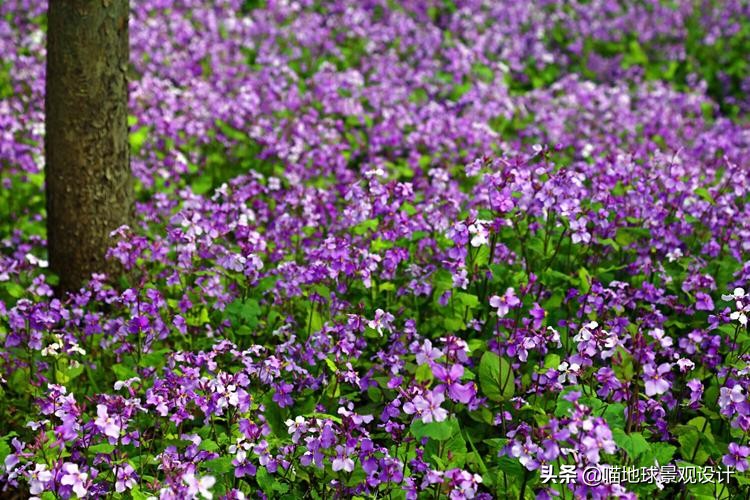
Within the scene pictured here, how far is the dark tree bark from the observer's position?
16.1ft

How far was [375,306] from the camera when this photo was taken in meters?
4.82

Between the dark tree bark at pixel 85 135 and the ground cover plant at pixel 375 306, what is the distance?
21 cm

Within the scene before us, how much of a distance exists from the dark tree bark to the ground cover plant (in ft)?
0.69

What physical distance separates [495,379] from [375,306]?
1309mm

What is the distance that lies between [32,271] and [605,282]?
3.88 m

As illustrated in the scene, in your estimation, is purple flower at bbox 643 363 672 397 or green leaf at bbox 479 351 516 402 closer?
purple flower at bbox 643 363 672 397

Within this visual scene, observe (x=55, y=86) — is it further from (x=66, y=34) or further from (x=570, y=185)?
(x=570, y=185)

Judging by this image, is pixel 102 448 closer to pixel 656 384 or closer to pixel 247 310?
pixel 247 310

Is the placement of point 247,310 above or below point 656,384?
below

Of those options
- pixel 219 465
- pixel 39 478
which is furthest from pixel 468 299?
pixel 39 478

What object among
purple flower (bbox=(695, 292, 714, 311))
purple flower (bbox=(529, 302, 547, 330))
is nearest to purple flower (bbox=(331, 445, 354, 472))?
purple flower (bbox=(529, 302, 547, 330))

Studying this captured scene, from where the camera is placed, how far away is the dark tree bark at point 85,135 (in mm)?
4918

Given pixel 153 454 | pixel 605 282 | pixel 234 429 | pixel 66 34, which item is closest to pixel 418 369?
pixel 234 429

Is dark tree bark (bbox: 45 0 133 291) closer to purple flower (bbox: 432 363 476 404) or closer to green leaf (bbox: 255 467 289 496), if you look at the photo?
green leaf (bbox: 255 467 289 496)
